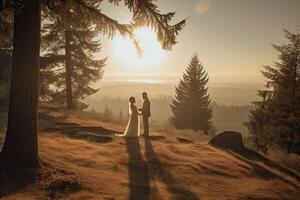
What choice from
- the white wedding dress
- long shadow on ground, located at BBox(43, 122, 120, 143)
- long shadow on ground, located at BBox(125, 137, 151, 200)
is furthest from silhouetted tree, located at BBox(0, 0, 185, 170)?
the white wedding dress

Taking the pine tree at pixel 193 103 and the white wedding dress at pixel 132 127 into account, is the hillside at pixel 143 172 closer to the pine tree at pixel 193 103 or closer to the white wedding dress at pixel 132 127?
the white wedding dress at pixel 132 127

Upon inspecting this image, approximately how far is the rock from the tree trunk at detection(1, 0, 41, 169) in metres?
10.8

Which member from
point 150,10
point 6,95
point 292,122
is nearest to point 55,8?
point 150,10

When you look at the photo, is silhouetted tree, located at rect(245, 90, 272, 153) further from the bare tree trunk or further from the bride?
the bare tree trunk

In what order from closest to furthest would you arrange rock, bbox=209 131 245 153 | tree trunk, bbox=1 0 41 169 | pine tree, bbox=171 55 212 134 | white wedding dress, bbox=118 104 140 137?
1. tree trunk, bbox=1 0 41 169
2. white wedding dress, bbox=118 104 140 137
3. rock, bbox=209 131 245 153
4. pine tree, bbox=171 55 212 134

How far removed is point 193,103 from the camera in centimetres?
4016

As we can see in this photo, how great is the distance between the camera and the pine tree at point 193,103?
40.0 m

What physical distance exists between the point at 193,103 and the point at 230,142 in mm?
22874

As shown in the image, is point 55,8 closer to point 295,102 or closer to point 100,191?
point 100,191

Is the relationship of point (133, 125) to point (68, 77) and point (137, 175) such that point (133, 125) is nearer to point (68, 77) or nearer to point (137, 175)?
point (137, 175)

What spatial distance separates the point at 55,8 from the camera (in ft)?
32.5

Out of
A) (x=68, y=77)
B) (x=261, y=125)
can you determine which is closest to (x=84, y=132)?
(x=68, y=77)

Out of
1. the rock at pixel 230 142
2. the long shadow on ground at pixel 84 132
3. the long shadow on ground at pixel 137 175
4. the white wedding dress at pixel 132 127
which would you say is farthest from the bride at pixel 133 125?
the rock at pixel 230 142

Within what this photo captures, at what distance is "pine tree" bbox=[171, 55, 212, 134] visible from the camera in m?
40.0
